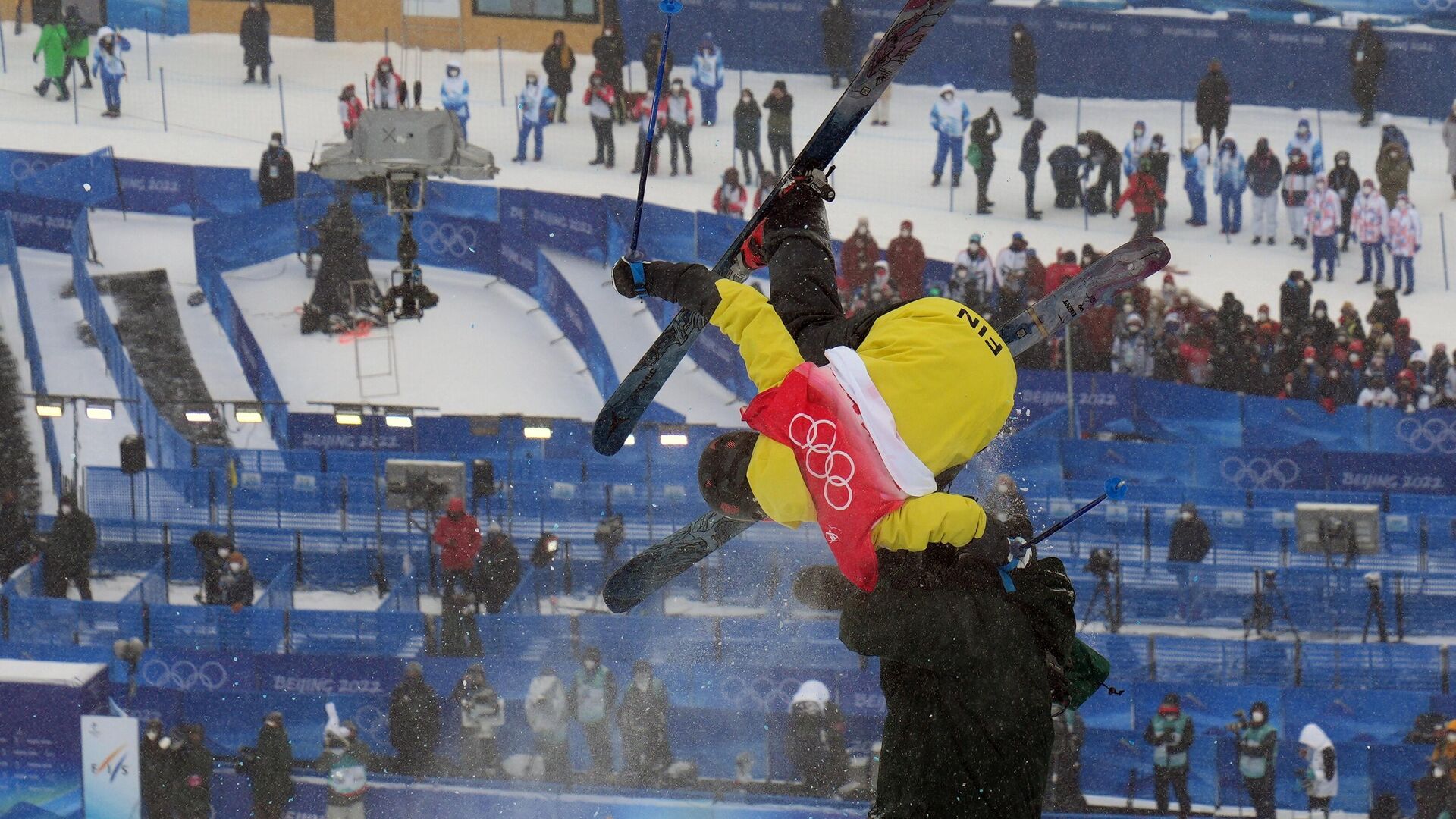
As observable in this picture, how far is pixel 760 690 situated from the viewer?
423 inches

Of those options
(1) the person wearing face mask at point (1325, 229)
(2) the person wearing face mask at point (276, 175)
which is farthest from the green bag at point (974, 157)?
(2) the person wearing face mask at point (276, 175)

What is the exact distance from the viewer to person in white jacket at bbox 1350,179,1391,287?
57.9 ft

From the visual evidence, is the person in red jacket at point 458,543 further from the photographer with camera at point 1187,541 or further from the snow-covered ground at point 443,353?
the photographer with camera at point 1187,541

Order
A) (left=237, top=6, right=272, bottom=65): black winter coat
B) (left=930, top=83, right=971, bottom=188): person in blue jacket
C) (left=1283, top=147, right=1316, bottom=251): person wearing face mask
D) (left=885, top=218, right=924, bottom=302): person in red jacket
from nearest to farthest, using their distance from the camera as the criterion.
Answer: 1. (left=885, top=218, right=924, bottom=302): person in red jacket
2. (left=1283, top=147, right=1316, bottom=251): person wearing face mask
3. (left=930, top=83, right=971, bottom=188): person in blue jacket
4. (left=237, top=6, right=272, bottom=65): black winter coat

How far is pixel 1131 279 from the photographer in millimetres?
5676

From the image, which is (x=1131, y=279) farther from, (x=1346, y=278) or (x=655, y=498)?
(x=1346, y=278)

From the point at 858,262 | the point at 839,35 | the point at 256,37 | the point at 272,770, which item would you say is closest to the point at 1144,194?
the point at 858,262

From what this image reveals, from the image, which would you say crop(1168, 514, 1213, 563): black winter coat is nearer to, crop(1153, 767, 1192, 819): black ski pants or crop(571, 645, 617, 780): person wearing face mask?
crop(1153, 767, 1192, 819): black ski pants

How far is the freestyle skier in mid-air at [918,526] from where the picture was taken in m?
4.47

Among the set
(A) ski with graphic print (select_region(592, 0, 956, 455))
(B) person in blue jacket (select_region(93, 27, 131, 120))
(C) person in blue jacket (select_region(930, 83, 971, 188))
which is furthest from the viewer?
(B) person in blue jacket (select_region(93, 27, 131, 120))

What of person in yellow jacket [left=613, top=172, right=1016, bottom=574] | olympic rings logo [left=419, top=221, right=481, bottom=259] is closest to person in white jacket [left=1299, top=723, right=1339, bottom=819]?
person in yellow jacket [left=613, top=172, right=1016, bottom=574]

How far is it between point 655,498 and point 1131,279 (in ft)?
23.5

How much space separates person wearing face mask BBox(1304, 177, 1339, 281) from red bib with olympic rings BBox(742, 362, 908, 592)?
46.5 ft

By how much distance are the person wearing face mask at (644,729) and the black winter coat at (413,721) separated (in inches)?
43.3
